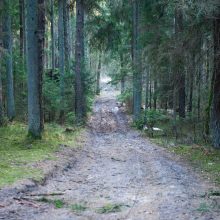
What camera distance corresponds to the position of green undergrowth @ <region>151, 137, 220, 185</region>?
12.7 meters

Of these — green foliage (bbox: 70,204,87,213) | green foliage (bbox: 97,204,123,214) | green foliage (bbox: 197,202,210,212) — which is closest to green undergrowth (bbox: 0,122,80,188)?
green foliage (bbox: 70,204,87,213)

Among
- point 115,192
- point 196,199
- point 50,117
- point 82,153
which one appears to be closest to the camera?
point 196,199

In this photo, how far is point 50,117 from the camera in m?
25.6

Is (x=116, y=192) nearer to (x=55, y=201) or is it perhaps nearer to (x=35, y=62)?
(x=55, y=201)

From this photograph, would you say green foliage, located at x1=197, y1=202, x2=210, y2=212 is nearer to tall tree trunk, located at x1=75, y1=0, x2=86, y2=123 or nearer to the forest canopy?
the forest canopy

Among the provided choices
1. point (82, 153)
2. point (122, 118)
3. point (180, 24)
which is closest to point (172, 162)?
point (82, 153)

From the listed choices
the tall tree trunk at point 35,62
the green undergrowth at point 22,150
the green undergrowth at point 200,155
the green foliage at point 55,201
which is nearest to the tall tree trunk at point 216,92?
the green undergrowth at point 200,155

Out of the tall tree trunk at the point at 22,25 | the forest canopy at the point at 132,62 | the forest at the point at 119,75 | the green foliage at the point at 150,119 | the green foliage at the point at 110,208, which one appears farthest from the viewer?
the tall tree trunk at the point at 22,25

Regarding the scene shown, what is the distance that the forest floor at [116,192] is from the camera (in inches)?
297

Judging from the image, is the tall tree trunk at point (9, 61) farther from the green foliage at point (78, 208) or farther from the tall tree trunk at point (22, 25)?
the green foliage at point (78, 208)

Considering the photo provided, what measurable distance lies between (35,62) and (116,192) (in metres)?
8.12

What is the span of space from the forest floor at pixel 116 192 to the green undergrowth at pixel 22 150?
630 millimetres

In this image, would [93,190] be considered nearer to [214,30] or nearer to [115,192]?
[115,192]

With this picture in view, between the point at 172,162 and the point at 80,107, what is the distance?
1265 centimetres
